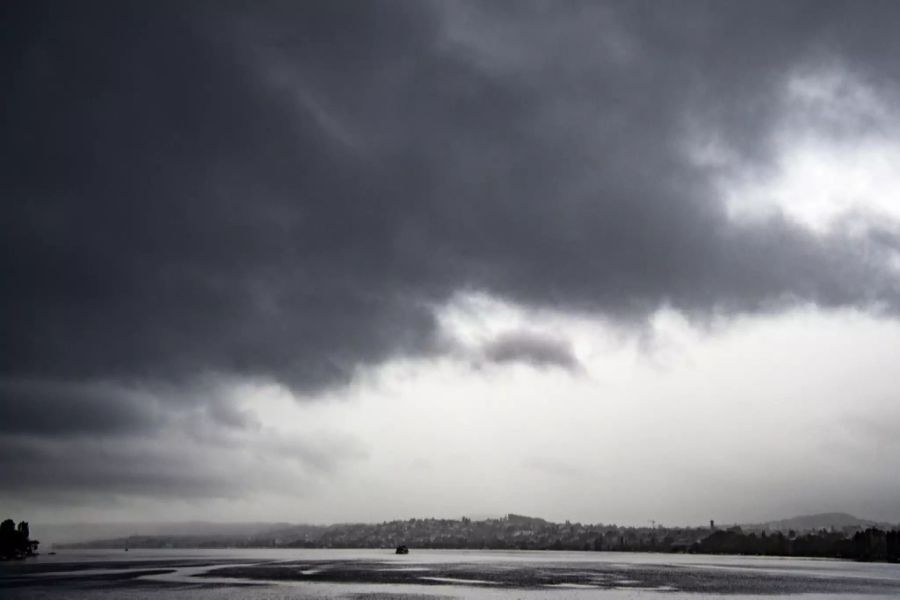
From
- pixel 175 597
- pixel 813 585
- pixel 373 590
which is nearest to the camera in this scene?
pixel 175 597

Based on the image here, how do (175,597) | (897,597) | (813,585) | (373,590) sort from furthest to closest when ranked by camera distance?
(813,585) < (373,590) < (897,597) < (175,597)

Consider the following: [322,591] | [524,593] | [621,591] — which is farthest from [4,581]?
[621,591]

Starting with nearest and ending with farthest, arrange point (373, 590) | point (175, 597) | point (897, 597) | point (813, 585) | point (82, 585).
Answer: point (175, 597)
point (897, 597)
point (373, 590)
point (82, 585)
point (813, 585)

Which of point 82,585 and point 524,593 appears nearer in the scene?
point 524,593

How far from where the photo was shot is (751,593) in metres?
126

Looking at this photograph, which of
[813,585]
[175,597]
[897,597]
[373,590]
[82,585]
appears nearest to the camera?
[175,597]

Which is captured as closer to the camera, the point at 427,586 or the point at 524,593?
the point at 524,593

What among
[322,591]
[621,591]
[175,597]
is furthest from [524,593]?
[175,597]

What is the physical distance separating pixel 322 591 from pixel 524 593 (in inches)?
1336

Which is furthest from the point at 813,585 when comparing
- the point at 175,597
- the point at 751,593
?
the point at 175,597

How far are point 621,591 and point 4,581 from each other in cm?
11553

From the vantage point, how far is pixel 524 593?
378ft

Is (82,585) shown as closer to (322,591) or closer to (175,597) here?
(175,597)

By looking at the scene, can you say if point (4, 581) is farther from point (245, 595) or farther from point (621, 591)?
point (621, 591)
